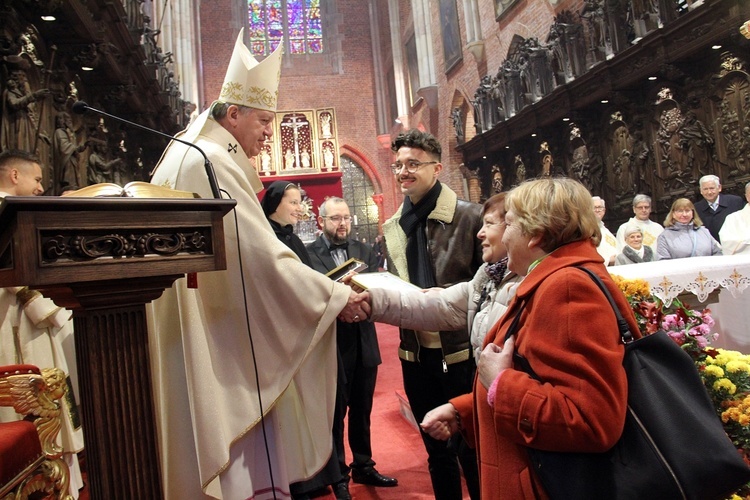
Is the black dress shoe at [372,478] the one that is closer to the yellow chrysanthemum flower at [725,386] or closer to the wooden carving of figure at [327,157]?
the yellow chrysanthemum flower at [725,386]

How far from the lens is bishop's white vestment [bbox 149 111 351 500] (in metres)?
1.78

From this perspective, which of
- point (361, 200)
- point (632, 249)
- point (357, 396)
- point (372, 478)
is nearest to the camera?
point (372, 478)

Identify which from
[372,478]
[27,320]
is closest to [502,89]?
[372,478]

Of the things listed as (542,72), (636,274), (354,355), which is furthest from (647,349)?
(542,72)

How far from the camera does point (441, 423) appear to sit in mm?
A: 1706

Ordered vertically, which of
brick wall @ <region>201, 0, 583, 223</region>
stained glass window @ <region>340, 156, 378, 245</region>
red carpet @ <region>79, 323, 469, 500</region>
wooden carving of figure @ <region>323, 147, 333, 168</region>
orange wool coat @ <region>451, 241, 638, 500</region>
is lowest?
red carpet @ <region>79, 323, 469, 500</region>

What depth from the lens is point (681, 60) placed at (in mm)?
7164

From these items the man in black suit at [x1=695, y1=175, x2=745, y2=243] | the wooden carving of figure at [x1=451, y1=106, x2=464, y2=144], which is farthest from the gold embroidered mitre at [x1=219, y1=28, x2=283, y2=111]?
the wooden carving of figure at [x1=451, y1=106, x2=464, y2=144]

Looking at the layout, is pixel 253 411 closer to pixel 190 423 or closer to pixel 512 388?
pixel 190 423

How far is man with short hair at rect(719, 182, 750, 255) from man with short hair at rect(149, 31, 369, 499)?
499 cm

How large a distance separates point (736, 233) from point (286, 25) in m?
21.3

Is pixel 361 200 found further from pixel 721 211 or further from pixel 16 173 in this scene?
pixel 16 173

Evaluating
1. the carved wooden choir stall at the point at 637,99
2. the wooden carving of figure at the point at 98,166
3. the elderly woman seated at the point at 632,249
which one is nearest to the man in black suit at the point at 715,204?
the carved wooden choir stall at the point at 637,99

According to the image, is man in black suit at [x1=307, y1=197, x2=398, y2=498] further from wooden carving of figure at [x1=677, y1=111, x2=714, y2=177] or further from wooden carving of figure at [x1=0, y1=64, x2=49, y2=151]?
wooden carving of figure at [x1=677, y1=111, x2=714, y2=177]
